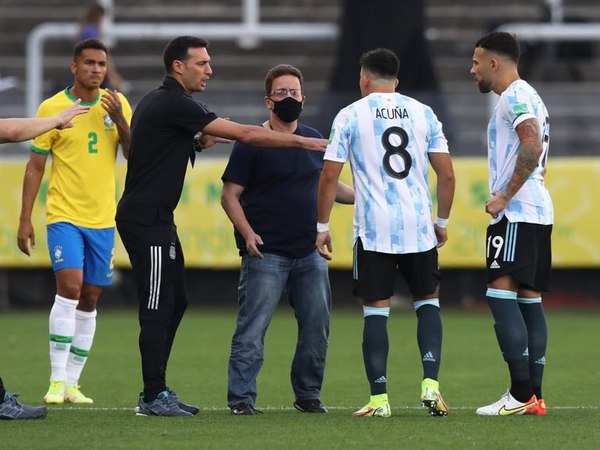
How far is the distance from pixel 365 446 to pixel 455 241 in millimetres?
10441

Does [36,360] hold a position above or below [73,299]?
below

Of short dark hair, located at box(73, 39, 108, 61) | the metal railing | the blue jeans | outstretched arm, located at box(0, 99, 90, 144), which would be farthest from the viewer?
the metal railing

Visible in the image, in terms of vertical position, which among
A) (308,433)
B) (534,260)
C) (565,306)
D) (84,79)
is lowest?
(565,306)

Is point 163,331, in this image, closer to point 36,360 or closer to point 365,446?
point 365,446

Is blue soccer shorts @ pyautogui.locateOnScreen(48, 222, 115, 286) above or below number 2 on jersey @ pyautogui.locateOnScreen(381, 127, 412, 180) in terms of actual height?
below

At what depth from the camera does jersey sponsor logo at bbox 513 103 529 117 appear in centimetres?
850

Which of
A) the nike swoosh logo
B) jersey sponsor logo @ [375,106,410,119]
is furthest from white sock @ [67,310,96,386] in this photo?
the nike swoosh logo

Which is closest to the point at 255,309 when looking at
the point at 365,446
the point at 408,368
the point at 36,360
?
the point at 365,446

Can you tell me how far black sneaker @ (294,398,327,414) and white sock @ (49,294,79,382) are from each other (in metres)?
1.76

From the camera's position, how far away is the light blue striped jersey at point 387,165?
8.42 meters

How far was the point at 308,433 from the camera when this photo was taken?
25.3ft

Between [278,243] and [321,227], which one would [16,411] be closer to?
[278,243]

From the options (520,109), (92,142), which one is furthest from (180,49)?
(520,109)

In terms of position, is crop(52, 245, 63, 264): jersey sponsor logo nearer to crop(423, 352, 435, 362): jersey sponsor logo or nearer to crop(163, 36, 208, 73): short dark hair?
crop(163, 36, 208, 73): short dark hair
